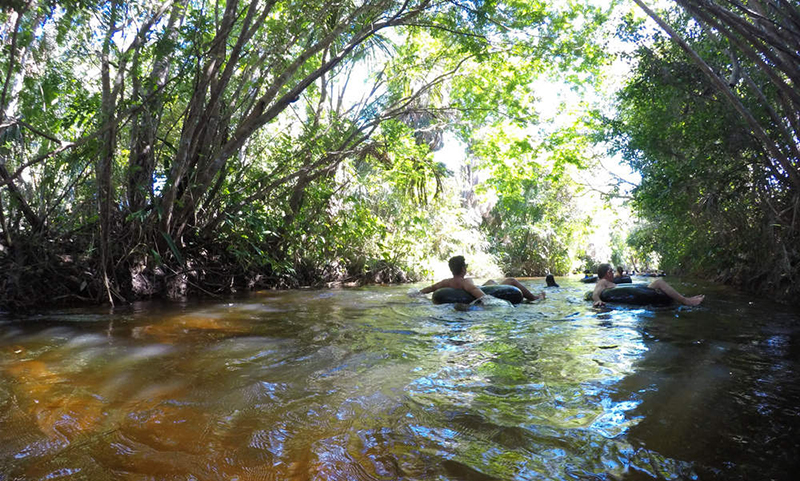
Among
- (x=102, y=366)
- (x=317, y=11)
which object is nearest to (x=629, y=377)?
(x=102, y=366)

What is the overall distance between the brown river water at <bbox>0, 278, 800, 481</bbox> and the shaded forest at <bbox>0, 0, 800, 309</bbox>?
220 centimetres

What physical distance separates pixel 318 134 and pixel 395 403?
7.37 meters

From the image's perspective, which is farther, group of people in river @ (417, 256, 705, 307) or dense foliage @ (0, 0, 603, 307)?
group of people in river @ (417, 256, 705, 307)

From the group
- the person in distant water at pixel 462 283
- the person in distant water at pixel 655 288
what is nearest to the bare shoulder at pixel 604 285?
the person in distant water at pixel 655 288

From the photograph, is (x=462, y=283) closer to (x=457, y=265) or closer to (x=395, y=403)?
(x=457, y=265)

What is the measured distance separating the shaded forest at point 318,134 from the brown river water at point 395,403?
2.20 meters

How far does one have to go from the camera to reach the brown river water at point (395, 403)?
1684 millimetres

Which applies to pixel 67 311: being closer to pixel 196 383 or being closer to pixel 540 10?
pixel 196 383

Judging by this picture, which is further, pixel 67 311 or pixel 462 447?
pixel 67 311

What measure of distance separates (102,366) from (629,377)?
11.3 ft

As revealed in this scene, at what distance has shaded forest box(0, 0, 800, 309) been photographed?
17.8ft

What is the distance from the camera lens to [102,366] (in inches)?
118

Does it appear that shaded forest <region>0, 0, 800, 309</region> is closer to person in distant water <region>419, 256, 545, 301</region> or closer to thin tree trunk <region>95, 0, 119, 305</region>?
thin tree trunk <region>95, 0, 119, 305</region>

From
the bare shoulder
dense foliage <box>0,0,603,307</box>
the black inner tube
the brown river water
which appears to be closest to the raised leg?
the bare shoulder
